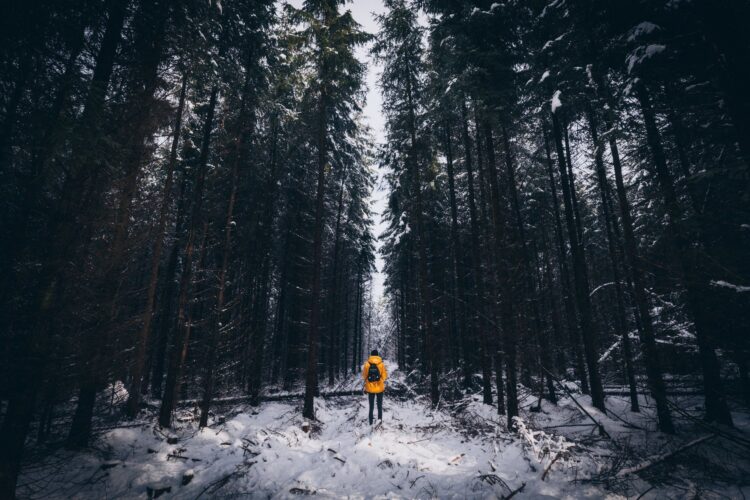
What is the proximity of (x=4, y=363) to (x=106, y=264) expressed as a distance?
1.75 meters

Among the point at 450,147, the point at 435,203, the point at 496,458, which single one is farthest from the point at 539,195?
the point at 496,458

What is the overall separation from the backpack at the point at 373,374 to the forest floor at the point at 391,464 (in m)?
1.39

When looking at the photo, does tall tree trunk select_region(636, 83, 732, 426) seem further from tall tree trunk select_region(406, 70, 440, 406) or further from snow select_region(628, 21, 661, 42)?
tall tree trunk select_region(406, 70, 440, 406)

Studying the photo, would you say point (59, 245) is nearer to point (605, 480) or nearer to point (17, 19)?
point (17, 19)

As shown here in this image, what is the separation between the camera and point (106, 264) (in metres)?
5.11

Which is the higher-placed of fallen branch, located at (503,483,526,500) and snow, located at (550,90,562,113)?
snow, located at (550,90,562,113)

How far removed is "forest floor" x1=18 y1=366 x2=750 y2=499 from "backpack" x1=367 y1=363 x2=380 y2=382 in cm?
139

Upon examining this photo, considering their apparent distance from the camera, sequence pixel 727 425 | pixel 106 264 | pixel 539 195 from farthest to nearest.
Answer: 1. pixel 539 195
2. pixel 727 425
3. pixel 106 264

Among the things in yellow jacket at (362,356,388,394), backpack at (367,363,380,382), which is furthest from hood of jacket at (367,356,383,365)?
backpack at (367,363,380,382)

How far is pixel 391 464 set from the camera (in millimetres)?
6395

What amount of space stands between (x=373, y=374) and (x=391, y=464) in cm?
317

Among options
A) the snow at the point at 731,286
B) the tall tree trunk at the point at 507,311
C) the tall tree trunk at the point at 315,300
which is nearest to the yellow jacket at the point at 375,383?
the tall tree trunk at the point at 315,300

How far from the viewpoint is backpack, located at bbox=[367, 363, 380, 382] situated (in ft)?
31.0

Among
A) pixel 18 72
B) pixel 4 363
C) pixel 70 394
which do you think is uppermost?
pixel 18 72
